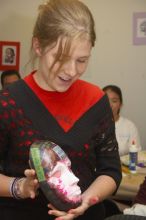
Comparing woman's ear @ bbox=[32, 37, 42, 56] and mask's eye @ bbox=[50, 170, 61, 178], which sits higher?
woman's ear @ bbox=[32, 37, 42, 56]

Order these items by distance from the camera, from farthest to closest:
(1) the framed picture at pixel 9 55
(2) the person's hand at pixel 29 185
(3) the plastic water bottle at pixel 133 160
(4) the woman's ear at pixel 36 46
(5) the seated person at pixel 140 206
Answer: (1) the framed picture at pixel 9 55
(3) the plastic water bottle at pixel 133 160
(5) the seated person at pixel 140 206
(4) the woman's ear at pixel 36 46
(2) the person's hand at pixel 29 185

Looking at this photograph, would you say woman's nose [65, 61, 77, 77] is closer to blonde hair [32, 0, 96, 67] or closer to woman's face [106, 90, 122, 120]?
blonde hair [32, 0, 96, 67]

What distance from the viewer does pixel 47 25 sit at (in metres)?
0.86

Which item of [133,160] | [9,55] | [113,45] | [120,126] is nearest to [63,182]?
[133,160]

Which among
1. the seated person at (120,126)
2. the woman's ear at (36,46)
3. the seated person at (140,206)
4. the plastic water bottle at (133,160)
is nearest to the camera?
the woman's ear at (36,46)

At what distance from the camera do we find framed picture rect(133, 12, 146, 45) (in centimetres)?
318

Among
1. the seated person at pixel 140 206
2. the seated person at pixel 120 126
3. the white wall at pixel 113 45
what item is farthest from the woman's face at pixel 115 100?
the seated person at pixel 140 206

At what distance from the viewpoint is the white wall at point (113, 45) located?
3.20 metres

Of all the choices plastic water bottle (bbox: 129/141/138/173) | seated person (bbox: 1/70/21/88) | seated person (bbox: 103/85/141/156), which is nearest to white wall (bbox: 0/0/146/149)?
seated person (bbox: 1/70/21/88)

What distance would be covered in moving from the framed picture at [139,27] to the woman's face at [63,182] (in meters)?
2.57

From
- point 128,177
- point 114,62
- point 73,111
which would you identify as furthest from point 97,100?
point 114,62

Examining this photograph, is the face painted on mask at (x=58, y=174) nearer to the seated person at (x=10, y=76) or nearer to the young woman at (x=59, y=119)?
the young woman at (x=59, y=119)

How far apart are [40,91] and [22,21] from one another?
8.26 feet

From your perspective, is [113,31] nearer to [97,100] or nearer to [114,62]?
[114,62]
